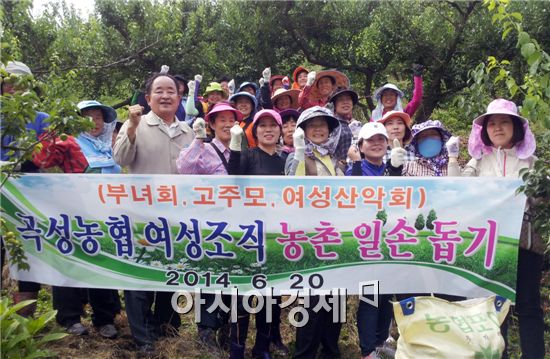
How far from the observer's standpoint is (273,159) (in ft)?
12.8

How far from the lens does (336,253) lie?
371cm

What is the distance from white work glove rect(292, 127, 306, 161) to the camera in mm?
3724

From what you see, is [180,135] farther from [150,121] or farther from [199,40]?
[199,40]

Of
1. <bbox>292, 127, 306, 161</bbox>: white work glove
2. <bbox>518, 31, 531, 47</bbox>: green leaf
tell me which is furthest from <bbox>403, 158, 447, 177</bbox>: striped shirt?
<bbox>518, 31, 531, 47</bbox>: green leaf

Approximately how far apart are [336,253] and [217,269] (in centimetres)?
88

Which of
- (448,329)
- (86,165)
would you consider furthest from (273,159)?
(448,329)

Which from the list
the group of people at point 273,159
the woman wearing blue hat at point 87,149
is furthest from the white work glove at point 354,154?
the woman wearing blue hat at point 87,149

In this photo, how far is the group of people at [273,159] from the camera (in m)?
3.71

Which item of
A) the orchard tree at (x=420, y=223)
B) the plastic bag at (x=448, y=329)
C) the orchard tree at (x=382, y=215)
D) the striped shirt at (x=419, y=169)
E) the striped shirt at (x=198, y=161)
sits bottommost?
the plastic bag at (x=448, y=329)

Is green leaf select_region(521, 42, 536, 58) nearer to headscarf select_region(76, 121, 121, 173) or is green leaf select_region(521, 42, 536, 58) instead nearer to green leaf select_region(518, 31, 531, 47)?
green leaf select_region(518, 31, 531, 47)

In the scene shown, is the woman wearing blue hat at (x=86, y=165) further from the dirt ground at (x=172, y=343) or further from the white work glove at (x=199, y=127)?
the white work glove at (x=199, y=127)

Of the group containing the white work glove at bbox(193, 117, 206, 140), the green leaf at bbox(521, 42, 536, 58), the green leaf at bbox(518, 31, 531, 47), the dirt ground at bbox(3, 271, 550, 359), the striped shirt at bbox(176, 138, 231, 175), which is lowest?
the dirt ground at bbox(3, 271, 550, 359)

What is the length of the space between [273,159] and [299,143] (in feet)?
0.87

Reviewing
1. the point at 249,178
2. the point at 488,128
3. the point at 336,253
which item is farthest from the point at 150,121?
the point at 488,128
